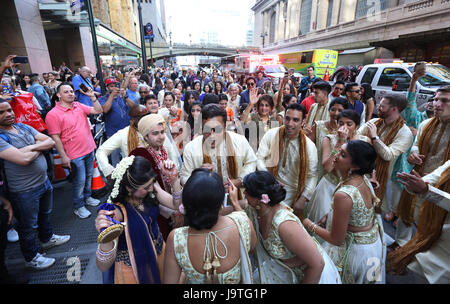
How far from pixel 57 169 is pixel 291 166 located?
4925 millimetres

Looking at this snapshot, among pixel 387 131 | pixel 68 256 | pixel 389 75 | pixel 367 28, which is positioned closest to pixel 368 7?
pixel 367 28

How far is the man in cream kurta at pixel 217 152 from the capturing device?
8.93ft

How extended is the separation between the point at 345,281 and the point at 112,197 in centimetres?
222

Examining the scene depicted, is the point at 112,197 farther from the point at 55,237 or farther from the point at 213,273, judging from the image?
the point at 55,237

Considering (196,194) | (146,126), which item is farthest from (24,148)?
(196,194)

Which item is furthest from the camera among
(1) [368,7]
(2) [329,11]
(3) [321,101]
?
(2) [329,11]

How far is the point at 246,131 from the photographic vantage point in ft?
14.9

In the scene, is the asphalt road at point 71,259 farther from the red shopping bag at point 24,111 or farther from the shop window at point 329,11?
the shop window at point 329,11

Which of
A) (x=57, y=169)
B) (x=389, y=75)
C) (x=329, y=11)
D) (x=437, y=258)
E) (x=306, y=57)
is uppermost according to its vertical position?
(x=329, y=11)

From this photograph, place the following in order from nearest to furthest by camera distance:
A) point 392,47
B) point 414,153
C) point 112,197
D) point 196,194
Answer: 1. point 196,194
2. point 112,197
3. point 414,153
4. point 392,47

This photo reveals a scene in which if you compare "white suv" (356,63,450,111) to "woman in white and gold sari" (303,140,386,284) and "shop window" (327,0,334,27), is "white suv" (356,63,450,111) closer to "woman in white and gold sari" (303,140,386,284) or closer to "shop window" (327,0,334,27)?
"woman in white and gold sari" (303,140,386,284)

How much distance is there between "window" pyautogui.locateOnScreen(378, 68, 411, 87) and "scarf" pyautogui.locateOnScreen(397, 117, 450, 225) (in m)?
7.16

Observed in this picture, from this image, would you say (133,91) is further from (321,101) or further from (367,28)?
(367,28)

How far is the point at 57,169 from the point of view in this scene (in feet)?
16.1
